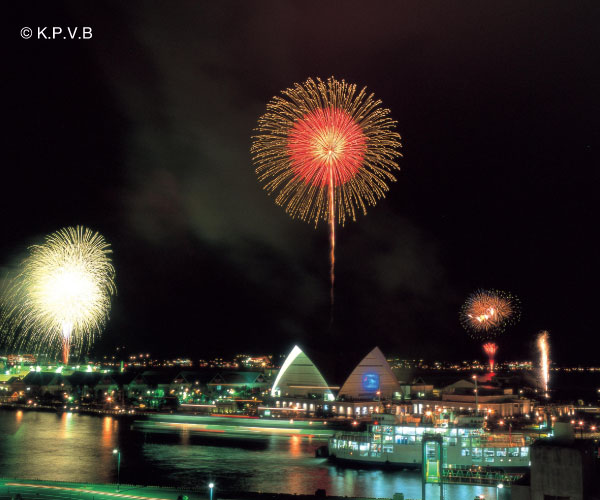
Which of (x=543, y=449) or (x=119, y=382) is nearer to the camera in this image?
(x=543, y=449)

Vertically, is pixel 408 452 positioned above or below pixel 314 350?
below

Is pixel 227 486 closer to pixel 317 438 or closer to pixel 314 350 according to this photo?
pixel 317 438

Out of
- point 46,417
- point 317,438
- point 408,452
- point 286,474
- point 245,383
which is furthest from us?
point 245,383

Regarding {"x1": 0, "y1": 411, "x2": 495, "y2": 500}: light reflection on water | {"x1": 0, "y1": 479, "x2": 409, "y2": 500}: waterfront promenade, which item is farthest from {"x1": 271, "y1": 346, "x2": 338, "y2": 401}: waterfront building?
{"x1": 0, "y1": 479, "x2": 409, "y2": 500}: waterfront promenade

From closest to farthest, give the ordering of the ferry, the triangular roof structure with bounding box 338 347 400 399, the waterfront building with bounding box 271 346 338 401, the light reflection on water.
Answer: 1. the light reflection on water
2. the ferry
3. the triangular roof structure with bounding box 338 347 400 399
4. the waterfront building with bounding box 271 346 338 401

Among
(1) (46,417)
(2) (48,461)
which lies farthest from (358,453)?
(1) (46,417)

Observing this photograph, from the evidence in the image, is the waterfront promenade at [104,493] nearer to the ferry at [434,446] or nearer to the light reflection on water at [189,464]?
the light reflection on water at [189,464]

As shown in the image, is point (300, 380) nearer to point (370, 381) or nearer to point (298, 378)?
point (298, 378)

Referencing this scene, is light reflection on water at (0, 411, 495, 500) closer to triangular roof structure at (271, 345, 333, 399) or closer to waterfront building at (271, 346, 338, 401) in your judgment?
waterfront building at (271, 346, 338, 401)
